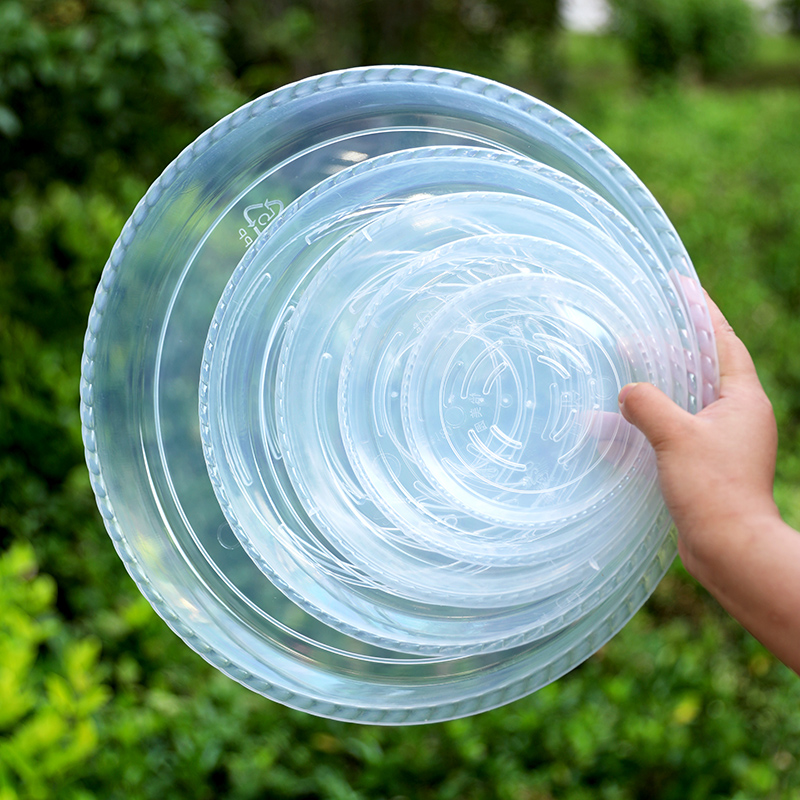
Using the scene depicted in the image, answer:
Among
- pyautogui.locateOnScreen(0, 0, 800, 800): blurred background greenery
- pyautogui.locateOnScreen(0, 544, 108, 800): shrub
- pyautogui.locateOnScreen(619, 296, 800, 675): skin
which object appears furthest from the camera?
pyautogui.locateOnScreen(0, 0, 800, 800): blurred background greenery

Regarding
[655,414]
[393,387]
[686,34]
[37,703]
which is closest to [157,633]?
[37,703]

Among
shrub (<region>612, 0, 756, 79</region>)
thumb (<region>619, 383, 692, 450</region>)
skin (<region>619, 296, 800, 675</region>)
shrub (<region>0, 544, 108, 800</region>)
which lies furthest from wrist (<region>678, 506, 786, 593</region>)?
shrub (<region>612, 0, 756, 79</region>)

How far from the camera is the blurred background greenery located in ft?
5.42

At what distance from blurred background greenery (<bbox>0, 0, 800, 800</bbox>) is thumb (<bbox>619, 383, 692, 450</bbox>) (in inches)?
39.6

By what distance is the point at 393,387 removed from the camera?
116cm

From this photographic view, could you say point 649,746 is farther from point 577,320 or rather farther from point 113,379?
point 113,379

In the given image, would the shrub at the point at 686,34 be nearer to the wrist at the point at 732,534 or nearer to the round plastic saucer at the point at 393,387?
the round plastic saucer at the point at 393,387

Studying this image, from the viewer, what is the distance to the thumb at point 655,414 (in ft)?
3.18

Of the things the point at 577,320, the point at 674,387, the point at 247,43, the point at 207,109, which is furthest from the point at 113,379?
the point at 247,43

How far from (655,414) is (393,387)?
14.7 inches

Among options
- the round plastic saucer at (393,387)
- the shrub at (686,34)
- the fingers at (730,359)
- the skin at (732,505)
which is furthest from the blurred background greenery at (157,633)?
the shrub at (686,34)

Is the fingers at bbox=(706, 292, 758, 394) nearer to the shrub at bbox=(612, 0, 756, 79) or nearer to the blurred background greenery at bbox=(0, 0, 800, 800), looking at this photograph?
the blurred background greenery at bbox=(0, 0, 800, 800)

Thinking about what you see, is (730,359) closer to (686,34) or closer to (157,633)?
(157,633)

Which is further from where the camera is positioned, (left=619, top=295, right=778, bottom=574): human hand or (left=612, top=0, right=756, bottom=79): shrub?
(left=612, top=0, right=756, bottom=79): shrub
